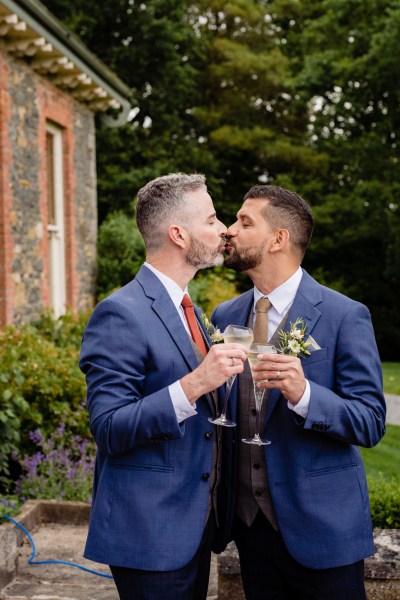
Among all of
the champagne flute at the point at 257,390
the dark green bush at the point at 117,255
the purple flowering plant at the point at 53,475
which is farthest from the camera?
the dark green bush at the point at 117,255

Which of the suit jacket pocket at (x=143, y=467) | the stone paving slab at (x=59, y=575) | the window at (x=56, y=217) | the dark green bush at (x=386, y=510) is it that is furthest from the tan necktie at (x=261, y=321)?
the window at (x=56, y=217)

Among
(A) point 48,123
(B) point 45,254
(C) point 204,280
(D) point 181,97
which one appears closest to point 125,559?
(B) point 45,254

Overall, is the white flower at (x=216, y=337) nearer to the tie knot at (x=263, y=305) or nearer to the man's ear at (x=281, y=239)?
the tie knot at (x=263, y=305)

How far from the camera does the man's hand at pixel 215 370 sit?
2.40 meters

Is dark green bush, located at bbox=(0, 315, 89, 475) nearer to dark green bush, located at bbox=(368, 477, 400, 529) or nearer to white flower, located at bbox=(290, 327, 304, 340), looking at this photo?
dark green bush, located at bbox=(368, 477, 400, 529)

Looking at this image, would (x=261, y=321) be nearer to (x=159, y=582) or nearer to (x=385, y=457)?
(x=159, y=582)

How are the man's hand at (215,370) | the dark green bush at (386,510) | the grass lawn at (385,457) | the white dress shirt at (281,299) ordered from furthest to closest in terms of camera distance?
the grass lawn at (385,457) < the dark green bush at (386,510) < the white dress shirt at (281,299) < the man's hand at (215,370)

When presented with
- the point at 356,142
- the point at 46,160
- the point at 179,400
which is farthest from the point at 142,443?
the point at 356,142

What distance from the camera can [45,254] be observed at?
33.7 feet

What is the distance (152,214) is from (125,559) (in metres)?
1.20

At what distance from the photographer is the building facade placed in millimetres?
8875

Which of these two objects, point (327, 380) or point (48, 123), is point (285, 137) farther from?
point (327, 380)

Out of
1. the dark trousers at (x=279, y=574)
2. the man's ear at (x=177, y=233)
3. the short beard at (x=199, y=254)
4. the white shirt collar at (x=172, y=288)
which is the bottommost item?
the dark trousers at (x=279, y=574)

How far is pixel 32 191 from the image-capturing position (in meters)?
9.81
